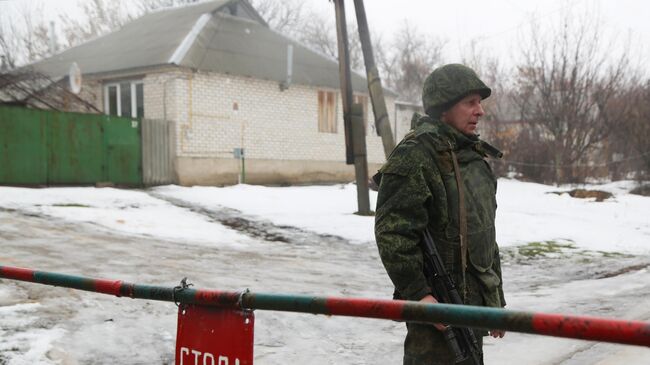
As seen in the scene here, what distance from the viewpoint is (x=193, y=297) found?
82.9 inches

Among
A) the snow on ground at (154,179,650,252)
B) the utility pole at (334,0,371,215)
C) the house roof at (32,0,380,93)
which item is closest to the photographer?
the snow on ground at (154,179,650,252)

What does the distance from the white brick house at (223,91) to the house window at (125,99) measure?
3 cm

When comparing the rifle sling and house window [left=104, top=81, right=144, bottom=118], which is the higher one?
house window [left=104, top=81, right=144, bottom=118]

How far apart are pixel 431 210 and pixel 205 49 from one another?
1829 cm

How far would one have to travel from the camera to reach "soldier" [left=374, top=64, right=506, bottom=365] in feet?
7.61

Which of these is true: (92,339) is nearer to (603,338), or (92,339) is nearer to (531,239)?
(603,338)

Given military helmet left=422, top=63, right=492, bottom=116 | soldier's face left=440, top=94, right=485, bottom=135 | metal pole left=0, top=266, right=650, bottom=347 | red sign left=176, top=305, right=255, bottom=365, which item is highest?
military helmet left=422, top=63, right=492, bottom=116

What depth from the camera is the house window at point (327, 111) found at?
22.9m

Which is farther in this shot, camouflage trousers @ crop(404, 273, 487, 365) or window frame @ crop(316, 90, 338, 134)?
window frame @ crop(316, 90, 338, 134)

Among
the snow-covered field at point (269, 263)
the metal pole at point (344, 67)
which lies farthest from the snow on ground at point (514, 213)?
the metal pole at point (344, 67)

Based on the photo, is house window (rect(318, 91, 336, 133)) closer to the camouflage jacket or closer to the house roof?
the house roof

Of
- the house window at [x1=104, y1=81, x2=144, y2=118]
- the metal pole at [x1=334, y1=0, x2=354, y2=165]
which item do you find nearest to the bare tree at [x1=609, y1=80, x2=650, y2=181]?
Answer: the metal pole at [x1=334, y1=0, x2=354, y2=165]

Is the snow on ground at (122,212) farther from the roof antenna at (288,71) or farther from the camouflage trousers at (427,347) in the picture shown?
the camouflage trousers at (427,347)

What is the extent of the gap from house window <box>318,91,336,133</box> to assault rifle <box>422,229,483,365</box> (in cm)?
2063
